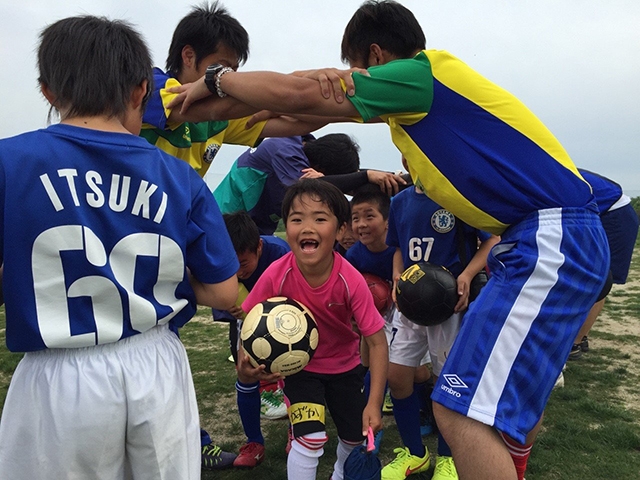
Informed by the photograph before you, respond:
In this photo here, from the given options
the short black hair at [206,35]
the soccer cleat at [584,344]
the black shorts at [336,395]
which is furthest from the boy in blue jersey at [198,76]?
the soccer cleat at [584,344]

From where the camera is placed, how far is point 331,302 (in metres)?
3.26

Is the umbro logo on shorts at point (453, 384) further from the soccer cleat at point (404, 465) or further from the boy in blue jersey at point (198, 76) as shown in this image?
the boy in blue jersey at point (198, 76)

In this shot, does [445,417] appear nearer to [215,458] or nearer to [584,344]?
Answer: [215,458]

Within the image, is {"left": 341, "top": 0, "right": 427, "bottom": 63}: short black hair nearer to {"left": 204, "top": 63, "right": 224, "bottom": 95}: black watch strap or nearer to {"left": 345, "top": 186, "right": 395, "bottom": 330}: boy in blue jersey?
{"left": 204, "top": 63, "right": 224, "bottom": 95}: black watch strap

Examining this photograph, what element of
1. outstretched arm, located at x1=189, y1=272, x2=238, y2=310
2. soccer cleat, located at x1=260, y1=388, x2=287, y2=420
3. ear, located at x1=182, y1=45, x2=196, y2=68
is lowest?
soccer cleat, located at x1=260, y1=388, x2=287, y2=420

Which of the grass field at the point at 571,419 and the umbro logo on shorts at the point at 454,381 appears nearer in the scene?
the umbro logo on shorts at the point at 454,381

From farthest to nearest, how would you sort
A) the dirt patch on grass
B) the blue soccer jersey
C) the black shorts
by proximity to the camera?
the dirt patch on grass → the black shorts → the blue soccer jersey

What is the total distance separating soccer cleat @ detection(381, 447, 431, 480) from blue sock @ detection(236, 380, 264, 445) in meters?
0.95

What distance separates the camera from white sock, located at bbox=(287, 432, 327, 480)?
2918 millimetres

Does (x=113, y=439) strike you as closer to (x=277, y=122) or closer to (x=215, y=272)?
(x=215, y=272)

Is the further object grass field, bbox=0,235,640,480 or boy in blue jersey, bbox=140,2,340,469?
grass field, bbox=0,235,640,480

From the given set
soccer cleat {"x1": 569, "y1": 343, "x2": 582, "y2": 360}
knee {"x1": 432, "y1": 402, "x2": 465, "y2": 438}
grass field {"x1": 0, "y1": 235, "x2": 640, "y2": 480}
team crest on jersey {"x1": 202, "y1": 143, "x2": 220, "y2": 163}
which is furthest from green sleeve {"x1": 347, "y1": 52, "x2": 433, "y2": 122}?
soccer cleat {"x1": 569, "y1": 343, "x2": 582, "y2": 360}

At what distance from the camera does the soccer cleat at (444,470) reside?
3.39 metres

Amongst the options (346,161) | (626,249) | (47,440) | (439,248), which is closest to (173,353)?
(47,440)
